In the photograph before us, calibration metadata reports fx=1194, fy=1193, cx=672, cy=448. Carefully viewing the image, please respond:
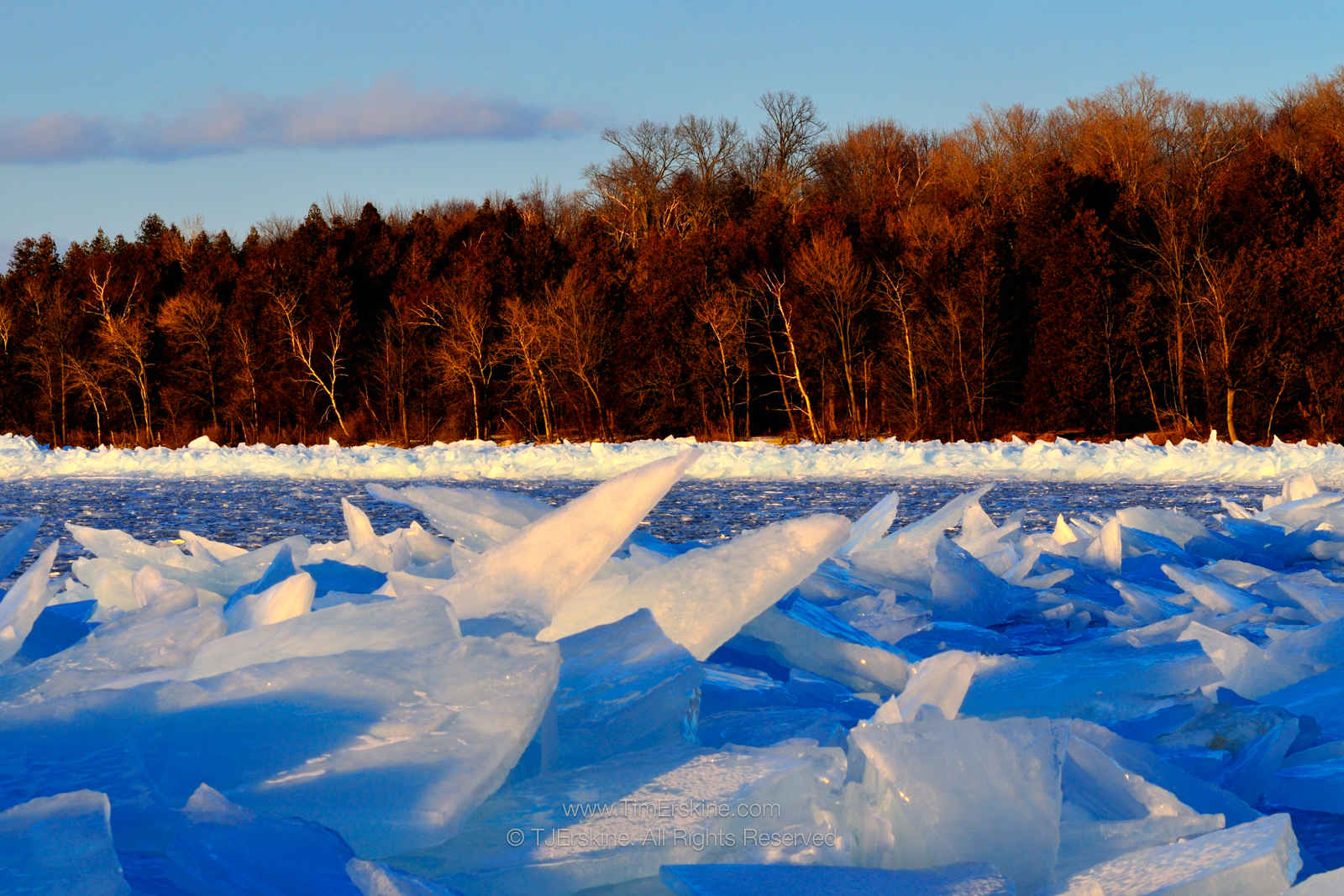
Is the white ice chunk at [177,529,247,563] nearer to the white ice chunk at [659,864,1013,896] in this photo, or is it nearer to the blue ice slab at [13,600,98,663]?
the blue ice slab at [13,600,98,663]

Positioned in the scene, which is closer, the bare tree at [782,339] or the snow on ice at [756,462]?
the snow on ice at [756,462]

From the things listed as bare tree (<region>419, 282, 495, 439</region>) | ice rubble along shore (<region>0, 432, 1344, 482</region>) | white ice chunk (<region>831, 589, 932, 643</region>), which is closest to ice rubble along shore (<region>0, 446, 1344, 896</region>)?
white ice chunk (<region>831, 589, 932, 643</region>)

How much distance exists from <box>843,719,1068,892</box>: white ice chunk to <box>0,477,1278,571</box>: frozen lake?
6.45 metres

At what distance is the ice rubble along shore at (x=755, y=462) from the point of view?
14.1m

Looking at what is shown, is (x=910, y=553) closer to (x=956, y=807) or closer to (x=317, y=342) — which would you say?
(x=956, y=807)

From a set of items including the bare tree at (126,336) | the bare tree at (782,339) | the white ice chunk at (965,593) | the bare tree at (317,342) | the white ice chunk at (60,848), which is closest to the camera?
the white ice chunk at (60,848)

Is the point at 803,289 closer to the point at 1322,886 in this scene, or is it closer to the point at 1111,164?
the point at 1111,164

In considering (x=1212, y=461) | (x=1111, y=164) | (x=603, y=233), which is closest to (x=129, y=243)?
(x=603, y=233)

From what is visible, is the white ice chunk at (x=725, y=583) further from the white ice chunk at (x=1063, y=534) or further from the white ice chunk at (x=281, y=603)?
the white ice chunk at (x=1063, y=534)

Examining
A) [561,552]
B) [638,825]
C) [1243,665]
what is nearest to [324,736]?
[638,825]

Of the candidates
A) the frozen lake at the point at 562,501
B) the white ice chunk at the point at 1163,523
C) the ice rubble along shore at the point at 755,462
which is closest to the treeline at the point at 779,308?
the ice rubble along shore at the point at 755,462

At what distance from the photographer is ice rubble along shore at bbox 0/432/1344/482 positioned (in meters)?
14.1

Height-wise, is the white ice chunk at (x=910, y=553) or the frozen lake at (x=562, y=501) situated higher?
the white ice chunk at (x=910, y=553)

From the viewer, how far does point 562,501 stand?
11820 millimetres
